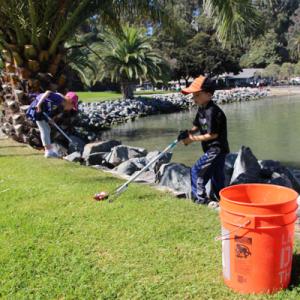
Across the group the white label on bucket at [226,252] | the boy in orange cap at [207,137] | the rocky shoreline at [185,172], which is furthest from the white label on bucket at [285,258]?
the rocky shoreline at [185,172]

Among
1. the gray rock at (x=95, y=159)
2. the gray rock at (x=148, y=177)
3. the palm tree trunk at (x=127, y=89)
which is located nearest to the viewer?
the gray rock at (x=148, y=177)

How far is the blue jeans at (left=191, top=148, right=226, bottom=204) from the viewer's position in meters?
5.25

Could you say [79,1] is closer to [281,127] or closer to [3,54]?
[3,54]

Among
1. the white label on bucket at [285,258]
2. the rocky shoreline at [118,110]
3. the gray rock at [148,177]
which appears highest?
the white label on bucket at [285,258]

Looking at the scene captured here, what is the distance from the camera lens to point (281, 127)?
55.8ft

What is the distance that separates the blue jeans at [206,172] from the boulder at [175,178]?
640 mm

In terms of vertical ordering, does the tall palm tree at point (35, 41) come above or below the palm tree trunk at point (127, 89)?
above

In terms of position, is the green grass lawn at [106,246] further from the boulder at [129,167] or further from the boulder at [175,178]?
the boulder at [129,167]

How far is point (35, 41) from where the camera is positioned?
9.73m

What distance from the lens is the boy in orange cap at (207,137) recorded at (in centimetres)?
495

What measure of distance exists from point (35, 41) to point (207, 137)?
610cm

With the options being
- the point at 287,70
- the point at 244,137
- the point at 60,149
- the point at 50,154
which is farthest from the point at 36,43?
the point at 287,70

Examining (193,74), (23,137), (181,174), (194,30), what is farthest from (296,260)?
(194,30)

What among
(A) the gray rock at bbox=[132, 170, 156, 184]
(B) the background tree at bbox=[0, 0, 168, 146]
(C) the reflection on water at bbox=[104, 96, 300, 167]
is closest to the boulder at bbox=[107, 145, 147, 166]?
(C) the reflection on water at bbox=[104, 96, 300, 167]
